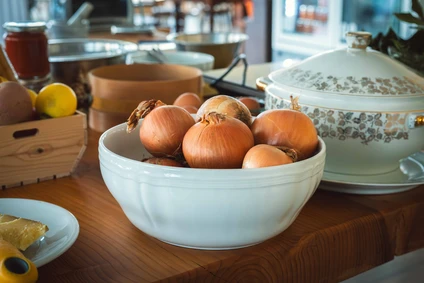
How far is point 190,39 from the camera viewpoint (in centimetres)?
170

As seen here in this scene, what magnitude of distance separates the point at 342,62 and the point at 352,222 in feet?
0.73

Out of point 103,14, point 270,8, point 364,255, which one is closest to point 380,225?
point 364,255

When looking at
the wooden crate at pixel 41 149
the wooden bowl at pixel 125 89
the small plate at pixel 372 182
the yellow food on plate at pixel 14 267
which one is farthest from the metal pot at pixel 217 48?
the yellow food on plate at pixel 14 267

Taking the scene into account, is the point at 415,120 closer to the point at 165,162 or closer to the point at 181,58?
the point at 165,162

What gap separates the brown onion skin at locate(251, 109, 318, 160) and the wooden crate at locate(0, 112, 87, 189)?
313 mm

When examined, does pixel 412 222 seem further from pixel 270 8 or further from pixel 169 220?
pixel 270 8

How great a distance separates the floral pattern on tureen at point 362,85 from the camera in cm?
68

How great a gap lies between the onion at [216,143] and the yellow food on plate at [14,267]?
0.17 m

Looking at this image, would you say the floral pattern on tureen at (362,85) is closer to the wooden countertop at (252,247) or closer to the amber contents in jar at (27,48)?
the wooden countertop at (252,247)

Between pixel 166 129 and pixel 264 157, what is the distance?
0.11 meters

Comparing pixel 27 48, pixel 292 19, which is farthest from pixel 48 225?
pixel 292 19

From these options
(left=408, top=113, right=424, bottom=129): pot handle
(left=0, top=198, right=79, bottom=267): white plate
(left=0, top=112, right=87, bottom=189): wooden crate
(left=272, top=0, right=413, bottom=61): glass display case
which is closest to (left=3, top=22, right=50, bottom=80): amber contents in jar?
(left=0, top=112, right=87, bottom=189): wooden crate

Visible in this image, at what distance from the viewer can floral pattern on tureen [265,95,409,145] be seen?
67 centimetres

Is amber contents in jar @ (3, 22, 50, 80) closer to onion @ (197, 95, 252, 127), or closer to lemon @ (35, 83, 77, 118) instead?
lemon @ (35, 83, 77, 118)
